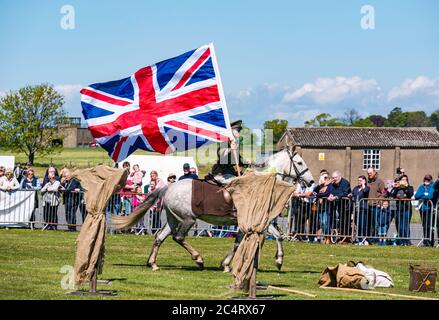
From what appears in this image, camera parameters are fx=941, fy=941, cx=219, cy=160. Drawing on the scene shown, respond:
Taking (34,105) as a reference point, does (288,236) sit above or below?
below

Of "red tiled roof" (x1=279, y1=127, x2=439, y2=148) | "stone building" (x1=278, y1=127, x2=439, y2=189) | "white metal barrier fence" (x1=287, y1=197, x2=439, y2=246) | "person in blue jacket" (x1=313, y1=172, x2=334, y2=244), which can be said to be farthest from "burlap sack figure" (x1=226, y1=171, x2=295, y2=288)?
"stone building" (x1=278, y1=127, x2=439, y2=189)

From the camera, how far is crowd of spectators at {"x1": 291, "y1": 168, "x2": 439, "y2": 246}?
24.9 meters

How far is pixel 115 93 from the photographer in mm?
17578

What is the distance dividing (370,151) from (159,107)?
66.1m

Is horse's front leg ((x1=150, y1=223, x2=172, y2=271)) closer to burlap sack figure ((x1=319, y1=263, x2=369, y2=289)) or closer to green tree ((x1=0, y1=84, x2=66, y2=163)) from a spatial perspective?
burlap sack figure ((x1=319, y1=263, x2=369, y2=289))

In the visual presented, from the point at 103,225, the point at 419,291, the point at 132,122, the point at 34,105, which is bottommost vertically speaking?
the point at 419,291

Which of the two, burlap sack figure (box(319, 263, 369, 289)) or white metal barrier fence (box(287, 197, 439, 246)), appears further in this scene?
white metal barrier fence (box(287, 197, 439, 246))

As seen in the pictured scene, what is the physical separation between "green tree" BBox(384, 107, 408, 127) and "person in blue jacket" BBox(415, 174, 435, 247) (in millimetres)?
154227

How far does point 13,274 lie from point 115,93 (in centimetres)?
403

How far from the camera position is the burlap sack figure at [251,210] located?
1274 cm

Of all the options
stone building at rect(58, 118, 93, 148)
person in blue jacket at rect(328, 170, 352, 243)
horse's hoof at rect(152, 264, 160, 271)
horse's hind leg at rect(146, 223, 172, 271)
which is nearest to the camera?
horse's hoof at rect(152, 264, 160, 271)

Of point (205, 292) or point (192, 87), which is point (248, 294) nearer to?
point (205, 292)

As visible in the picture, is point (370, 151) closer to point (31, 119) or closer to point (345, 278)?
point (31, 119)
